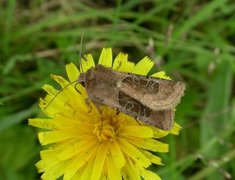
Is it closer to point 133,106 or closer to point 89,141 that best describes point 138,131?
point 133,106

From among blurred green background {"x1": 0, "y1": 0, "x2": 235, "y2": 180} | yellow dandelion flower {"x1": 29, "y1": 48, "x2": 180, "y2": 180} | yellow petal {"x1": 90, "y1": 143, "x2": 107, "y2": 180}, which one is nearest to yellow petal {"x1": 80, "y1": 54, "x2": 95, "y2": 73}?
yellow dandelion flower {"x1": 29, "y1": 48, "x2": 180, "y2": 180}

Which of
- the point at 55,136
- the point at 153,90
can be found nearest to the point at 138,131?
the point at 153,90

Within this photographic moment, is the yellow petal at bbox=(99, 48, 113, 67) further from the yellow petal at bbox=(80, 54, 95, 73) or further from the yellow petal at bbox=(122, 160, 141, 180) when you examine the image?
the yellow petal at bbox=(122, 160, 141, 180)

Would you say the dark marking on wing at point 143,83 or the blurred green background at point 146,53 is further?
the blurred green background at point 146,53

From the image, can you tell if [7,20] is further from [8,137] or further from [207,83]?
[207,83]

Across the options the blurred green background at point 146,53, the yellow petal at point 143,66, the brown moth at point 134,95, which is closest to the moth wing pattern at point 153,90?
the brown moth at point 134,95

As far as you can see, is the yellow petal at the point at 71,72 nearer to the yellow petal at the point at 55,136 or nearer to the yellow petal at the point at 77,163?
the yellow petal at the point at 55,136

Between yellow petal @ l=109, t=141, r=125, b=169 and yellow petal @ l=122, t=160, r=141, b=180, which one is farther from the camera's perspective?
yellow petal @ l=122, t=160, r=141, b=180

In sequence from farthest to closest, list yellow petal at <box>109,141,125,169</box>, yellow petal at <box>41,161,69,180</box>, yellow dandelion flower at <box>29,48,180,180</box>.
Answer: yellow petal at <box>41,161,69,180</box> → yellow dandelion flower at <box>29,48,180,180</box> → yellow petal at <box>109,141,125,169</box>

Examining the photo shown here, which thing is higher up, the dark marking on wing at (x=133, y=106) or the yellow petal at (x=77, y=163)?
the dark marking on wing at (x=133, y=106)
